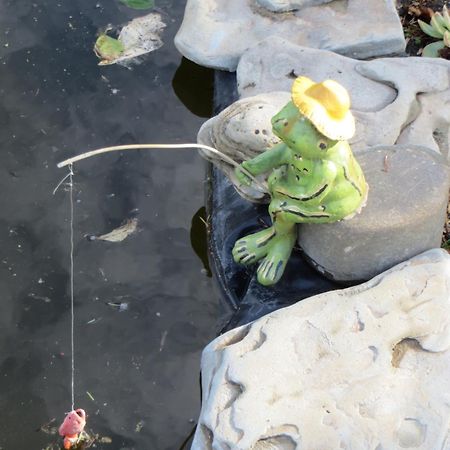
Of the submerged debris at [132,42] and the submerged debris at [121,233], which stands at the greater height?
the submerged debris at [132,42]

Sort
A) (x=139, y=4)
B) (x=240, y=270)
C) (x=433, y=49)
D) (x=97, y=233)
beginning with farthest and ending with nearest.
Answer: (x=139, y=4), (x=433, y=49), (x=97, y=233), (x=240, y=270)

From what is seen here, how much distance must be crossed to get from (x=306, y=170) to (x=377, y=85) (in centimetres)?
86

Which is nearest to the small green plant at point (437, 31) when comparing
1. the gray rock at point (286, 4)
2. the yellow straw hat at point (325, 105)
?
the gray rock at point (286, 4)

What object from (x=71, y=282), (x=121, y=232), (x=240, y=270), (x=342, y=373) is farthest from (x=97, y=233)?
(x=342, y=373)

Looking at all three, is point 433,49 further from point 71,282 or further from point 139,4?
point 71,282

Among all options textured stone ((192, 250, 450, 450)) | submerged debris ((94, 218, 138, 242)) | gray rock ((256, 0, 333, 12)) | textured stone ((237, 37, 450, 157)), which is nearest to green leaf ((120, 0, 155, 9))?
gray rock ((256, 0, 333, 12))

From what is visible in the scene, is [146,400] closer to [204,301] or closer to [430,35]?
[204,301]

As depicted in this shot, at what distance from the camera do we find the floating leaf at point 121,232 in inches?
116

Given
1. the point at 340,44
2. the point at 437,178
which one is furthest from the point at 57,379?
the point at 340,44

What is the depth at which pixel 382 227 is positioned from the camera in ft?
7.57

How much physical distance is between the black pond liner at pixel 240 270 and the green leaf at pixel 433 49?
87 centimetres

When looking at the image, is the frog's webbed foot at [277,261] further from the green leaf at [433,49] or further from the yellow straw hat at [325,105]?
the green leaf at [433,49]

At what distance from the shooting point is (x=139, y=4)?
12.1 feet

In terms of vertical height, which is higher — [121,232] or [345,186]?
[345,186]
